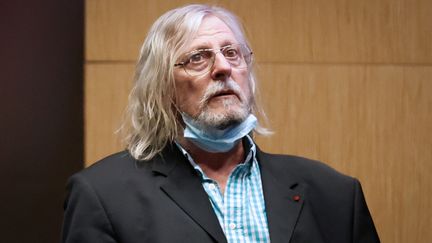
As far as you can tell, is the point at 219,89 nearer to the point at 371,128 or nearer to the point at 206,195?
A: the point at 206,195

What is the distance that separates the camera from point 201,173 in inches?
57.8

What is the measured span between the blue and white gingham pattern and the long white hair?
87 millimetres

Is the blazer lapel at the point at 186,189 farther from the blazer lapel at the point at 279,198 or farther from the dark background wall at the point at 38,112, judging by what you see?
the dark background wall at the point at 38,112

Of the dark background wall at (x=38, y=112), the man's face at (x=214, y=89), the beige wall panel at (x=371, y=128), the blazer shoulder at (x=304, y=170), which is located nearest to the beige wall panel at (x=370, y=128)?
the beige wall panel at (x=371, y=128)

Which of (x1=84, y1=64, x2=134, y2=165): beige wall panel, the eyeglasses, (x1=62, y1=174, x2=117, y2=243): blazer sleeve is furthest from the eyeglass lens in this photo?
(x1=84, y1=64, x2=134, y2=165): beige wall panel

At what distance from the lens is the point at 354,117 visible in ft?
7.52

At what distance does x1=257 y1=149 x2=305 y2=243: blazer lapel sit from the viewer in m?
1.41

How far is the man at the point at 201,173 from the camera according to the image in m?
1.36

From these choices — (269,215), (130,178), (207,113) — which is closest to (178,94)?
(207,113)

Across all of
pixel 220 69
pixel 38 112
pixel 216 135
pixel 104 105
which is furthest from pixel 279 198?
pixel 38 112

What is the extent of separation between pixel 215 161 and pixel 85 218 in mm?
351

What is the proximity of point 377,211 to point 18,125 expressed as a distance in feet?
4.43

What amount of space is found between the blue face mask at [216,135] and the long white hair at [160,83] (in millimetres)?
49

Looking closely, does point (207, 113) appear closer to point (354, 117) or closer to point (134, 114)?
point (134, 114)
